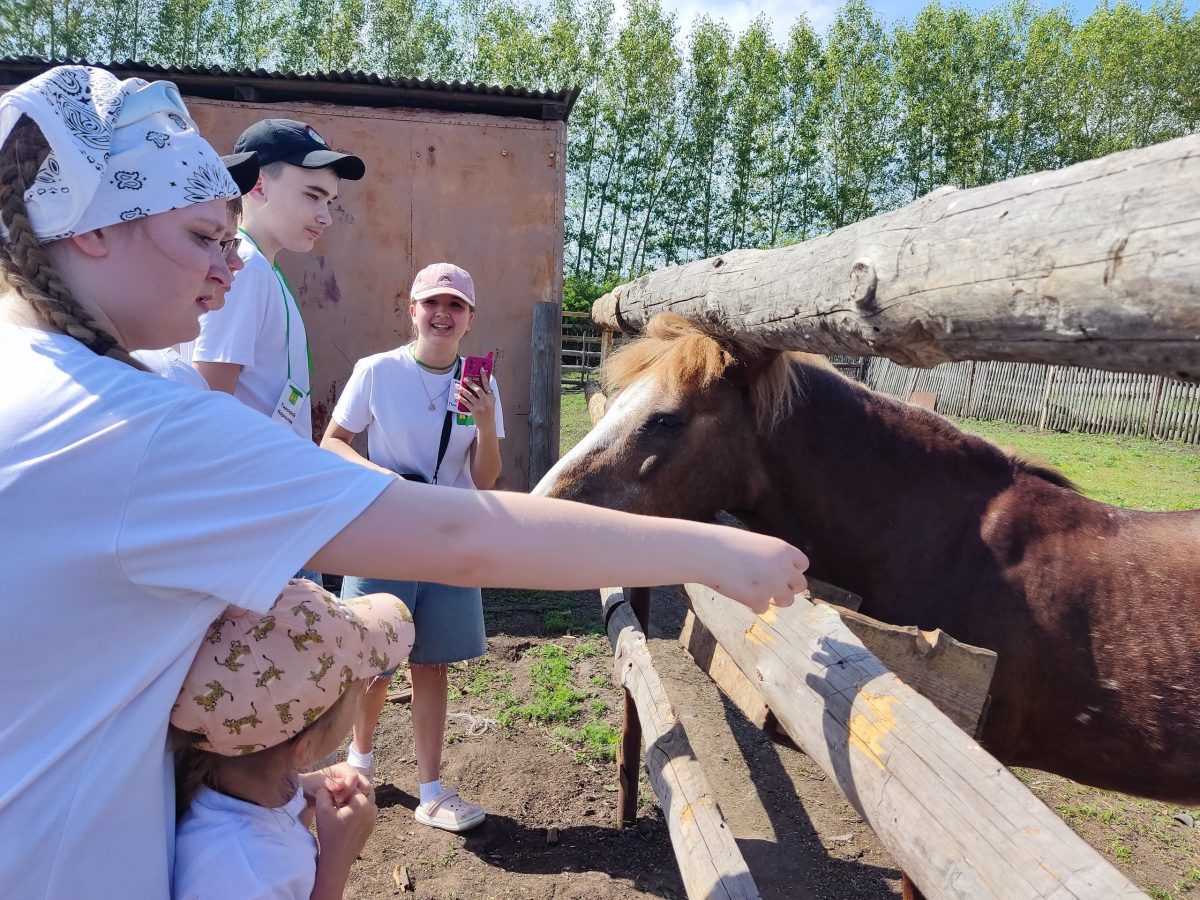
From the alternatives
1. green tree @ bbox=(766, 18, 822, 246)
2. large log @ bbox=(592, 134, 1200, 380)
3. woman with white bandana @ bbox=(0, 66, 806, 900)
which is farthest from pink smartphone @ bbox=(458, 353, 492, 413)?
green tree @ bbox=(766, 18, 822, 246)

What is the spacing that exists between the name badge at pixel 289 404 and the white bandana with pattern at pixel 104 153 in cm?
132

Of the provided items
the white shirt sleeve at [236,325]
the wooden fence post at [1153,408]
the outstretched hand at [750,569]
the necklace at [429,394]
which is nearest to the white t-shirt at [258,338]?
the white shirt sleeve at [236,325]

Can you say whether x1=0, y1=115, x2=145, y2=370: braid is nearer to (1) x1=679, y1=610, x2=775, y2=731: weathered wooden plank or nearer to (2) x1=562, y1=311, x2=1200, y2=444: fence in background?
(1) x1=679, y1=610, x2=775, y2=731: weathered wooden plank

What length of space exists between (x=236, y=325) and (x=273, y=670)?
1421mm

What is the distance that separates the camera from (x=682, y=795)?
7.39ft

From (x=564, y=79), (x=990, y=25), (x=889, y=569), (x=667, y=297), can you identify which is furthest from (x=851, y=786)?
(x=990, y=25)

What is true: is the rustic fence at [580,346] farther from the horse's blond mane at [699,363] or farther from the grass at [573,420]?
the horse's blond mane at [699,363]

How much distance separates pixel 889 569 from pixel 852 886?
5.19ft

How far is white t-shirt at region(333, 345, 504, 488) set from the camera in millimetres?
3172

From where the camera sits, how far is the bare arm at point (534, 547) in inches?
37.0

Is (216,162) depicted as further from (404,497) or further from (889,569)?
(889,569)

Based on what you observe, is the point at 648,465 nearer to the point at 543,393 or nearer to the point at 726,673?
the point at 726,673

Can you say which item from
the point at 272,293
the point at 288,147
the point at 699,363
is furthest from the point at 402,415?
the point at 699,363

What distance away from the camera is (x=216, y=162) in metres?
1.10
